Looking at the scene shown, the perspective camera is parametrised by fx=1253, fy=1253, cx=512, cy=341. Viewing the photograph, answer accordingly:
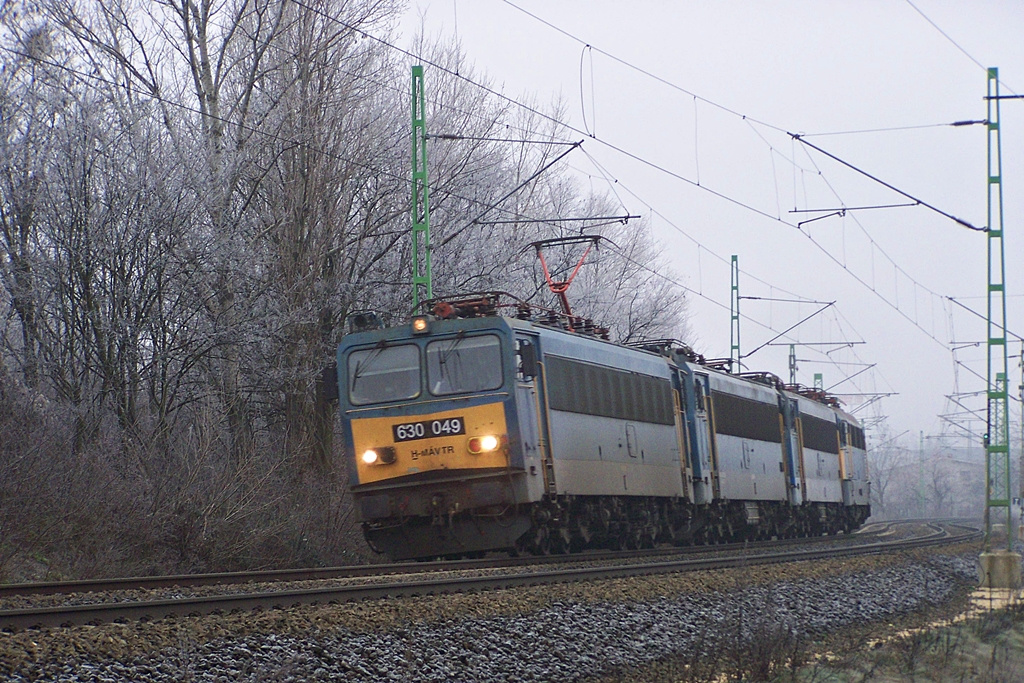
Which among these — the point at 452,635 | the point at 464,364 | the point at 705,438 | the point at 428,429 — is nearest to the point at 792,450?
the point at 705,438

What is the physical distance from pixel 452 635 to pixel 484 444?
250 inches

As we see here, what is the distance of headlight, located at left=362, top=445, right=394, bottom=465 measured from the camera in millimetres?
15438

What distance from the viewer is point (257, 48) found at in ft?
82.2

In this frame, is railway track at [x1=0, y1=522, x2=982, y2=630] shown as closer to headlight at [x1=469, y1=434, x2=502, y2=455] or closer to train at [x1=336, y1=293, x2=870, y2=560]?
train at [x1=336, y1=293, x2=870, y2=560]

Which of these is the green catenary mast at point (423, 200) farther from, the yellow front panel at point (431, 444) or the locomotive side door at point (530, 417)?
the locomotive side door at point (530, 417)

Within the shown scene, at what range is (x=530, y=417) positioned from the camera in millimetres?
15359

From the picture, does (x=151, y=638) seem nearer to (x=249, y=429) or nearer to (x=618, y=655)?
(x=618, y=655)

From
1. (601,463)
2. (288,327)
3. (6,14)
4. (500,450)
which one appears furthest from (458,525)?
(6,14)

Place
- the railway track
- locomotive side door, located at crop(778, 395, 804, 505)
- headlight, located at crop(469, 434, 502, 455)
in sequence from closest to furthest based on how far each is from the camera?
the railway track < headlight, located at crop(469, 434, 502, 455) < locomotive side door, located at crop(778, 395, 804, 505)

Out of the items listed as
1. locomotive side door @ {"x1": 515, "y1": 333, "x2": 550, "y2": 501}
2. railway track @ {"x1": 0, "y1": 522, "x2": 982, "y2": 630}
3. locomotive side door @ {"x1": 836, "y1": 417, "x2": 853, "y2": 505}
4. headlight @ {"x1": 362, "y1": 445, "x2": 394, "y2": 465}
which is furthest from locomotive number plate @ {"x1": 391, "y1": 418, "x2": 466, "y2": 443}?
locomotive side door @ {"x1": 836, "y1": 417, "x2": 853, "y2": 505}

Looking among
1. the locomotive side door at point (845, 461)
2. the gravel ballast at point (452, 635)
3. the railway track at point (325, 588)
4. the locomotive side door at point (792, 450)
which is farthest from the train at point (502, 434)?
the locomotive side door at point (845, 461)

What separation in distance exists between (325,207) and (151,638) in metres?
17.0

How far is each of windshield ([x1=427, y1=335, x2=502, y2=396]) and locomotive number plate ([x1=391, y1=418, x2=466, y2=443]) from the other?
382 millimetres

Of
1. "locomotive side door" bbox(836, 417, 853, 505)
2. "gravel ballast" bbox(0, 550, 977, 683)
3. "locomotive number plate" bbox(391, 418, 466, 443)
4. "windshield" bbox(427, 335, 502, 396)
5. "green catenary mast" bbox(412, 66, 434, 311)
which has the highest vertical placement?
"green catenary mast" bbox(412, 66, 434, 311)
